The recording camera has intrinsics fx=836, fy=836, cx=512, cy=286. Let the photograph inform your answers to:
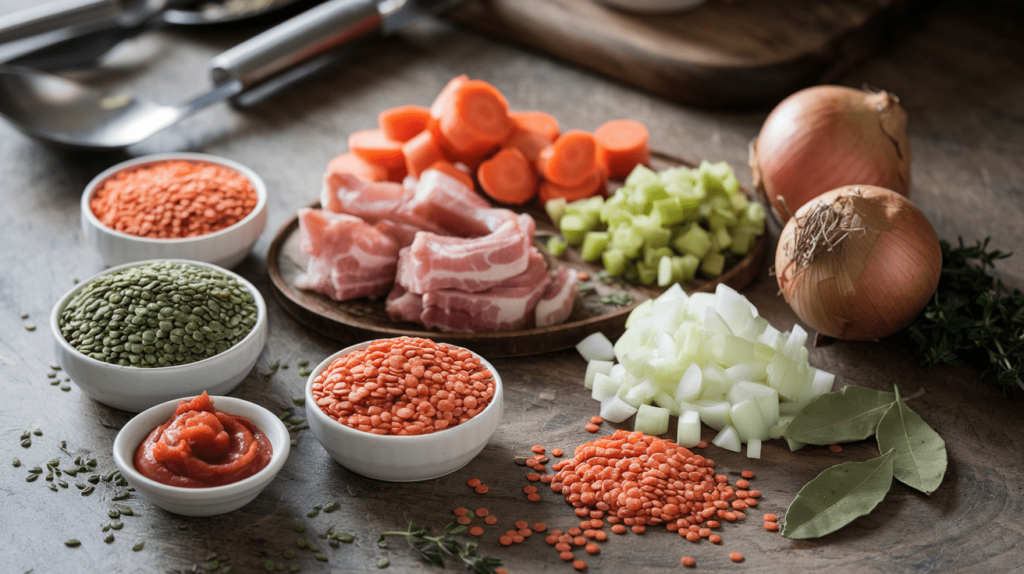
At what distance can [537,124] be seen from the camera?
7.77ft

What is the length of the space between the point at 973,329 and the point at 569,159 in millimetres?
1056

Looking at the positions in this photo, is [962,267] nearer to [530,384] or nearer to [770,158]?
[770,158]

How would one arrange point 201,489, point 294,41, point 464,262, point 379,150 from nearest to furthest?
point 201,489 < point 464,262 < point 379,150 < point 294,41

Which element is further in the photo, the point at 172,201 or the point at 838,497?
the point at 172,201

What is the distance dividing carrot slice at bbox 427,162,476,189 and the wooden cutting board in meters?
0.97

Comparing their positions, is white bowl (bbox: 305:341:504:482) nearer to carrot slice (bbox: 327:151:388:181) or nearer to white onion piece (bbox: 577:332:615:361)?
white onion piece (bbox: 577:332:615:361)

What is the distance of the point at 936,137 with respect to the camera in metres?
2.82

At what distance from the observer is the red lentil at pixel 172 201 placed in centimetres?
200

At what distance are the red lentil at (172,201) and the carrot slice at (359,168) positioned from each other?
0.29 meters

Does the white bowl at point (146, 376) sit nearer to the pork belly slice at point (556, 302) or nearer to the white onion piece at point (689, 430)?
the pork belly slice at point (556, 302)

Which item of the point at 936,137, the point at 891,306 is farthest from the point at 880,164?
the point at 936,137

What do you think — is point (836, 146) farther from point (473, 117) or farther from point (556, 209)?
point (473, 117)

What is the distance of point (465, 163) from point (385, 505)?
114 centimetres

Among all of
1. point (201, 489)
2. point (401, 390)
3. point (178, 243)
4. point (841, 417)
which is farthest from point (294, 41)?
point (841, 417)
